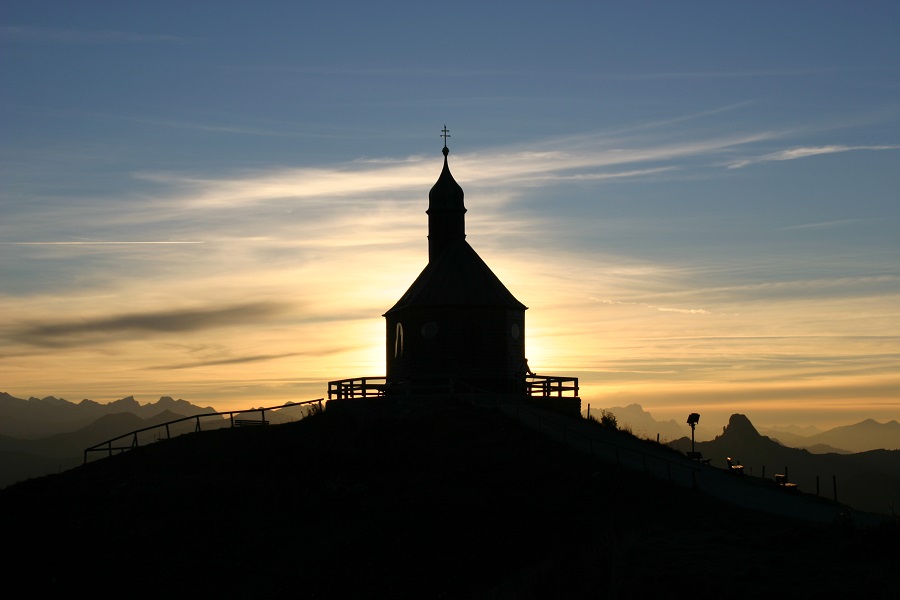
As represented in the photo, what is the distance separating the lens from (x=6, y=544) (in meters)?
29.3

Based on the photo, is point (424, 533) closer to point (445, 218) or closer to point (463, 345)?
point (463, 345)

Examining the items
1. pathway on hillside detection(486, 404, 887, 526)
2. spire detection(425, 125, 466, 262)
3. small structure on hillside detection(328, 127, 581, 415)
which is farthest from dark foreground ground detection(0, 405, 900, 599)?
spire detection(425, 125, 466, 262)

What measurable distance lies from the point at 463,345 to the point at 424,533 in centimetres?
1835

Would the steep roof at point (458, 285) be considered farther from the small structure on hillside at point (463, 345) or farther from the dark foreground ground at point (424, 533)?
the dark foreground ground at point (424, 533)

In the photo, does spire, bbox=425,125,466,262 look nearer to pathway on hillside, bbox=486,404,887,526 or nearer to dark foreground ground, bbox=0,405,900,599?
pathway on hillside, bbox=486,404,887,526

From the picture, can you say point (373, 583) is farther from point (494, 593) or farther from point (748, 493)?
point (748, 493)

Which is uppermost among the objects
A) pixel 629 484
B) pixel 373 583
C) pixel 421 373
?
pixel 421 373

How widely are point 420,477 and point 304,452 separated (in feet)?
22.5

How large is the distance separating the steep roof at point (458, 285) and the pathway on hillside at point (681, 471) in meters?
5.37

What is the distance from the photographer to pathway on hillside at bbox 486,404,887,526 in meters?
29.5

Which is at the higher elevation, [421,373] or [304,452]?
[421,373]

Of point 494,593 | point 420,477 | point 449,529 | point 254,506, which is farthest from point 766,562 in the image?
point 254,506

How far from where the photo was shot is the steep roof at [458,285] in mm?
46375

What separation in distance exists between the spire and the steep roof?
1.85 feet
